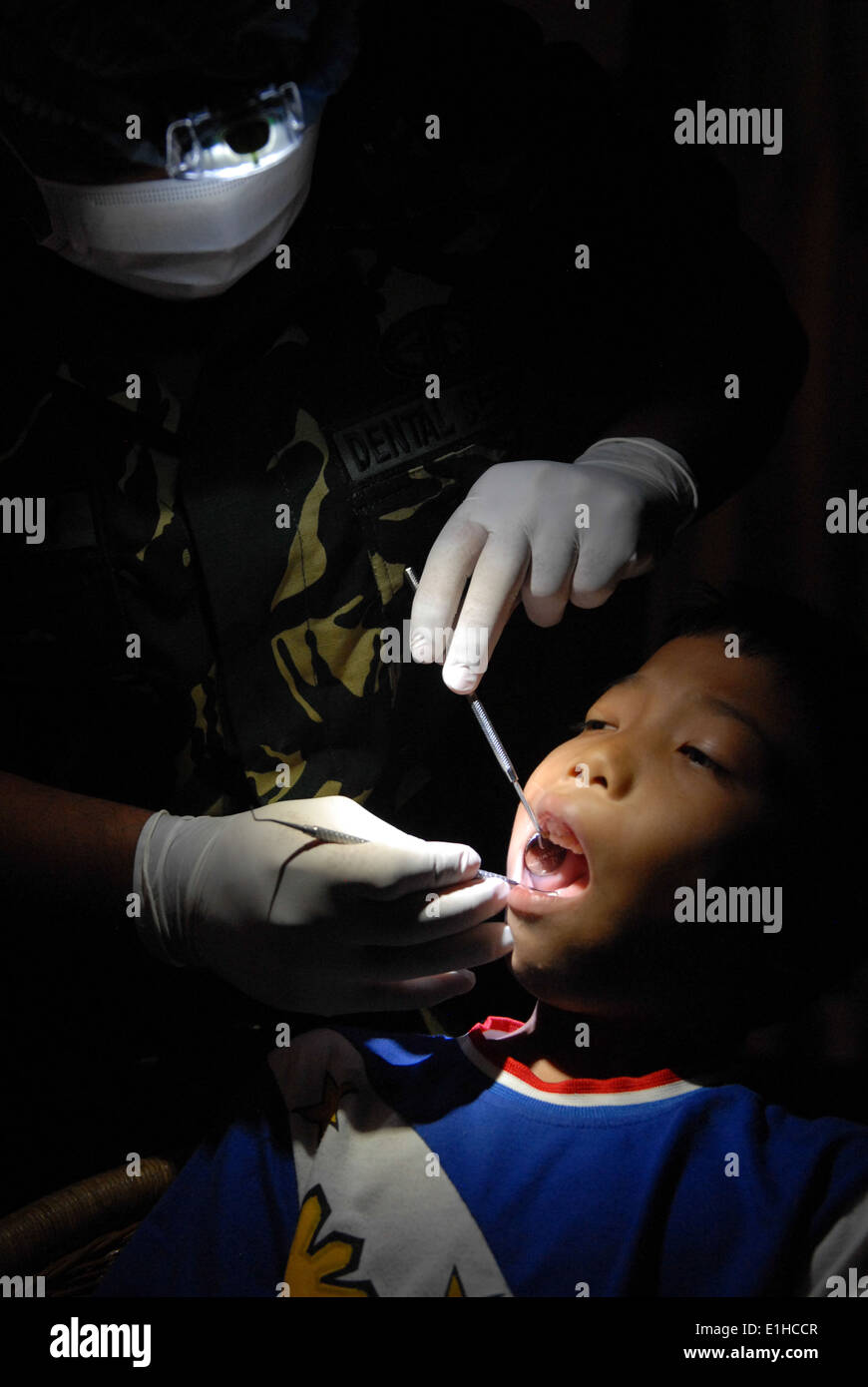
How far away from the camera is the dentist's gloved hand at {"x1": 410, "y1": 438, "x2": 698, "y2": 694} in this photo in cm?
126

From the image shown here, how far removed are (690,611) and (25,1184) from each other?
1095mm

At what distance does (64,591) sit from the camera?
1283 mm

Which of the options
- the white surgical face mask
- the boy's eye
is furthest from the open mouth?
the white surgical face mask

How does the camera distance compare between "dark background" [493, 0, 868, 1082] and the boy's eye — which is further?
"dark background" [493, 0, 868, 1082]

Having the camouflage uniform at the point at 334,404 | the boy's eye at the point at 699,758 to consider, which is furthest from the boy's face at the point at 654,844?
the camouflage uniform at the point at 334,404

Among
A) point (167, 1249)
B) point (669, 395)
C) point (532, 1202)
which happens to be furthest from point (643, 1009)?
point (669, 395)

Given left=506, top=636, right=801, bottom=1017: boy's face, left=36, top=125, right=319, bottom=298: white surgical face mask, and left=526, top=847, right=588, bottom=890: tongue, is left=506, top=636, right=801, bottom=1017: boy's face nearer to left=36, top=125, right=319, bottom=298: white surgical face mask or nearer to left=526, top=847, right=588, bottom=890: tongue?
left=526, top=847, right=588, bottom=890: tongue

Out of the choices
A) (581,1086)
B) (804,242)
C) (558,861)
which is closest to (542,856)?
(558,861)

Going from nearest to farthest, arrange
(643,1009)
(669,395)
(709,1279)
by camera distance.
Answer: (709,1279) < (643,1009) < (669,395)

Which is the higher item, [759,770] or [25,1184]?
[759,770]

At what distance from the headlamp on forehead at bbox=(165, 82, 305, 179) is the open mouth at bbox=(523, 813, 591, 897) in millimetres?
813

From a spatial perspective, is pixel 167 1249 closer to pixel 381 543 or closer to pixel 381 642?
pixel 381 642

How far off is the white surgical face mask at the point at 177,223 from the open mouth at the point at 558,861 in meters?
0.76

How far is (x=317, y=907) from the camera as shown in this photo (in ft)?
3.97
